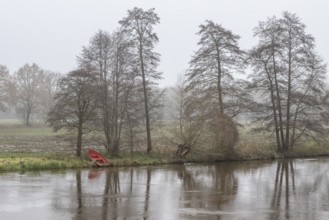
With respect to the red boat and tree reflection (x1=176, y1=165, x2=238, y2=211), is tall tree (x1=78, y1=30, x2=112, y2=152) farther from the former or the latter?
tree reflection (x1=176, y1=165, x2=238, y2=211)

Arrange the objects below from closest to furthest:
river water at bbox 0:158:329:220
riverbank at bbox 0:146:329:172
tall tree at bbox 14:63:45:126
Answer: river water at bbox 0:158:329:220 < riverbank at bbox 0:146:329:172 < tall tree at bbox 14:63:45:126

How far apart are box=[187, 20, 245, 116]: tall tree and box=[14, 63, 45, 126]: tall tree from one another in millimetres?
48042

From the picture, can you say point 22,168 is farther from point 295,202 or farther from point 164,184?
point 295,202

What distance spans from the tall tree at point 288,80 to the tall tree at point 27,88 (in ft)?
162

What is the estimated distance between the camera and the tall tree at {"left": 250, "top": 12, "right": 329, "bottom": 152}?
4453 cm

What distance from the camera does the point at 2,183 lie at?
22719 millimetres

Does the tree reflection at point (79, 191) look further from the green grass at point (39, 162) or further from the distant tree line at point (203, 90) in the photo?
the distant tree line at point (203, 90)

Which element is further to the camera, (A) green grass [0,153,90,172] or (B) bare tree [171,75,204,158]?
(B) bare tree [171,75,204,158]

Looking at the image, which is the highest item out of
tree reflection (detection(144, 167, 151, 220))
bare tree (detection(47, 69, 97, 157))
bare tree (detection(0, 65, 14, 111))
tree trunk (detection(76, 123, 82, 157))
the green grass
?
bare tree (detection(0, 65, 14, 111))

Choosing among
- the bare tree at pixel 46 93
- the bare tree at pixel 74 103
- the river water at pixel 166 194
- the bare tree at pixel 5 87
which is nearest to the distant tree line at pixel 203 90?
the bare tree at pixel 74 103

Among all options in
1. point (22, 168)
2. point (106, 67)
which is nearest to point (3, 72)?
point (106, 67)

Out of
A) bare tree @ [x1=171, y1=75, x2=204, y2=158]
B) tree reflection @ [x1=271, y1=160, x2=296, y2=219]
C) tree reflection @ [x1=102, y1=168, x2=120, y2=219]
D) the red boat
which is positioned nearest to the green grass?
the red boat

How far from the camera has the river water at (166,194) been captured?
15.6 metres

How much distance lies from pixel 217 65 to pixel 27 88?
51404mm
